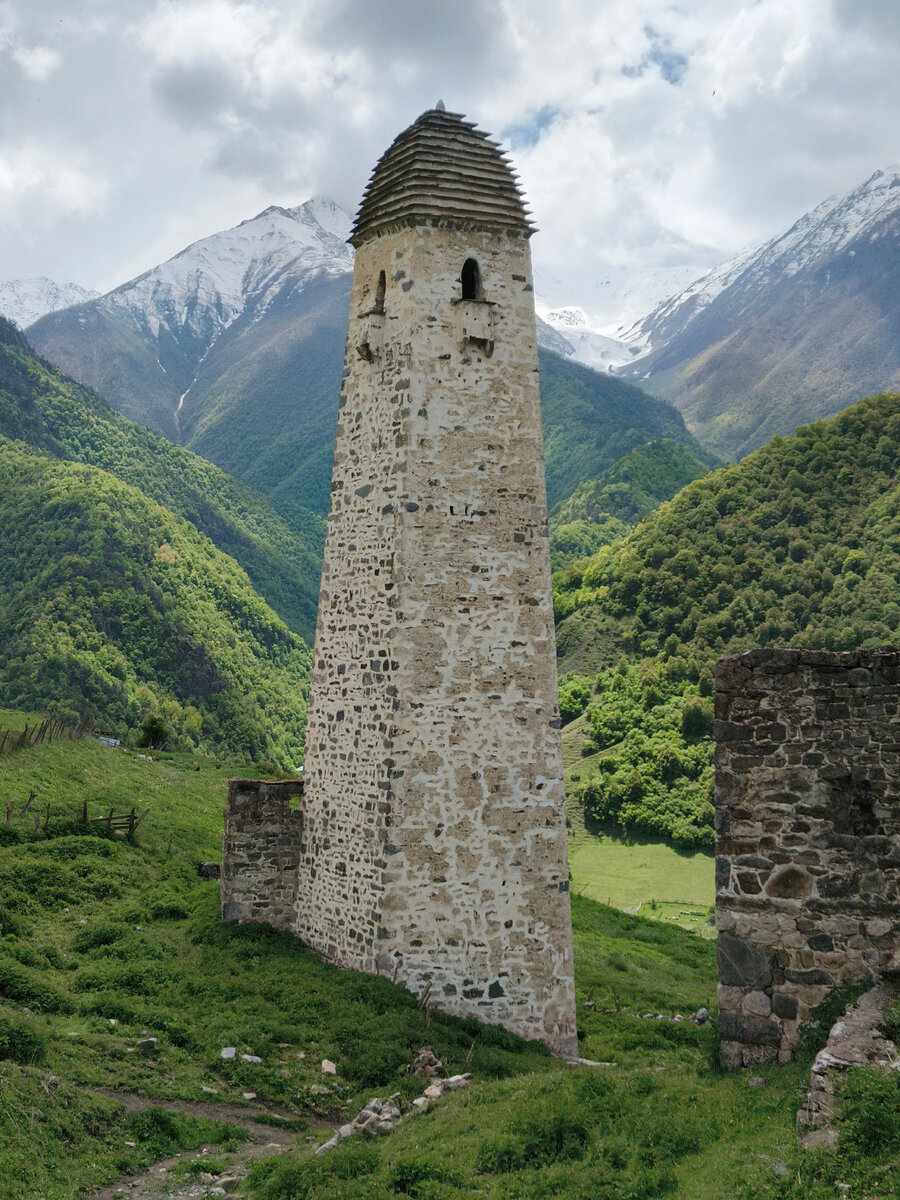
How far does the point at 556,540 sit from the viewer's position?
241 ft

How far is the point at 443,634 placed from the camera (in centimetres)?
1313

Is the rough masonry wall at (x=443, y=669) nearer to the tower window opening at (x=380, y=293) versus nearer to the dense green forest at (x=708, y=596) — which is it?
the tower window opening at (x=380, y=293)

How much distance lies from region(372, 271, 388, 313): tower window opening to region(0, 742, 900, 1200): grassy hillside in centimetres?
810

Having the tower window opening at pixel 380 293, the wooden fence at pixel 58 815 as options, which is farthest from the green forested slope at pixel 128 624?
the tower window opening at pixel 380 293

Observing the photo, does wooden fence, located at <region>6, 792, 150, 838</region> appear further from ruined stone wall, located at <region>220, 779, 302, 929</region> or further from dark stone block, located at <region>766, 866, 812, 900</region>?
dark stone block, located at <region>766, 866, 812, 900</region>

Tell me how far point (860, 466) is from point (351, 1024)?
153ft

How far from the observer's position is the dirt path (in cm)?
818

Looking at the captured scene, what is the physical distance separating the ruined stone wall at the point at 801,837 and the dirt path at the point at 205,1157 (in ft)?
12.7

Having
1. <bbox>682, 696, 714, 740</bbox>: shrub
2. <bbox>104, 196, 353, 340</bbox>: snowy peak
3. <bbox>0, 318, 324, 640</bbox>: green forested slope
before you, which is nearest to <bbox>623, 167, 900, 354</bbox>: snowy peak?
<bbox>104, 196, 353, 340</bbox>: snowy peak

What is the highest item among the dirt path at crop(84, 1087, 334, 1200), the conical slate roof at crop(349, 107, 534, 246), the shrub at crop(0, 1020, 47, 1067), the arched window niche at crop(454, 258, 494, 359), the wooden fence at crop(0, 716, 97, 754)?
the conical slate roof at crop(349, 107, 534, 246)

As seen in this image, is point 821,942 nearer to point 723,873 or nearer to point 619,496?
point 723,873

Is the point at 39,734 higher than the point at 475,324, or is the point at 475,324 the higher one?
the point at 475,324

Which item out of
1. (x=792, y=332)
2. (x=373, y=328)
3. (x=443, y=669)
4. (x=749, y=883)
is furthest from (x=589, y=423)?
(x=749, y=883)

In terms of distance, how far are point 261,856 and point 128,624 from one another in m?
50.4
